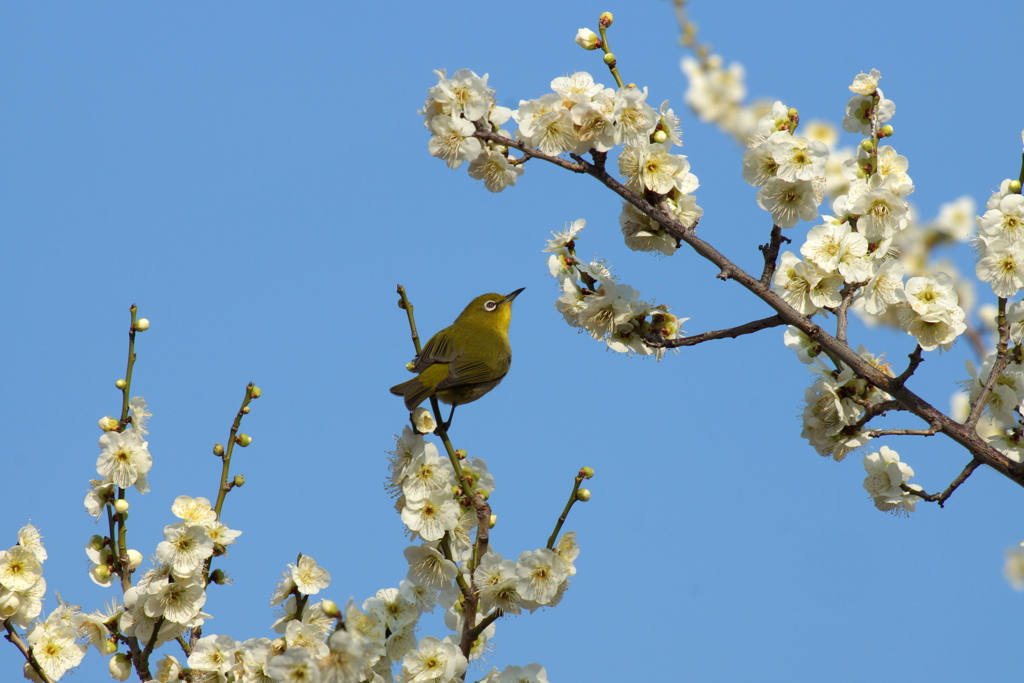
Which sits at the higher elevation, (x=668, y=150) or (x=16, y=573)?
(x=668, y=150)

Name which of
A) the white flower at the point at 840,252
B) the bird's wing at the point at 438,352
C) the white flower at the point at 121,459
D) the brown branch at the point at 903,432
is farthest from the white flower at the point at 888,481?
the white flower at the point at 121,459

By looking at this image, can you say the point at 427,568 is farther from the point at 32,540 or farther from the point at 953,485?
the point at 953,485

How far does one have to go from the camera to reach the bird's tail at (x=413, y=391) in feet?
14.1

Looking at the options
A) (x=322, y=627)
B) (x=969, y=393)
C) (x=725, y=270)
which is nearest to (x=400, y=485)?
(x=322, y=627)

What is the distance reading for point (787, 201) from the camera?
11.6 ft

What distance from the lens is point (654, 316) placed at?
367 cm

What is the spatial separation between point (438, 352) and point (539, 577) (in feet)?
6.98

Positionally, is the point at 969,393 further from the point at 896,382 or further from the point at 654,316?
the point at 654,316

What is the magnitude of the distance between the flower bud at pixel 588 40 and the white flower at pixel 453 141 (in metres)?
0.61

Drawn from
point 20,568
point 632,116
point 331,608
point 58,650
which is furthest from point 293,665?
point 632,116

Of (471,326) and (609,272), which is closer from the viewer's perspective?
(609,272)

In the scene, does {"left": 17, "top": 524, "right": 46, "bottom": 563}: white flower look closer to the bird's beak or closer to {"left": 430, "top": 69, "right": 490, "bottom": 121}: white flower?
{"left": 430, "top": 69, "right": 490, "bottom": 121}: white flower

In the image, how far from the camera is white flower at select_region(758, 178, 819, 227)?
3.47 m

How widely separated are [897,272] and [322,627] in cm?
259
